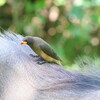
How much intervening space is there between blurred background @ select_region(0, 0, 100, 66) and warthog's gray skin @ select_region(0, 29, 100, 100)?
248cm

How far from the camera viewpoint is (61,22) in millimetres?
4641

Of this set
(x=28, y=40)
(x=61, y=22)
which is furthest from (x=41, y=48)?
(x=61, y=22)

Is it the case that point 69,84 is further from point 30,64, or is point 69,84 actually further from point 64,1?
point 64,1

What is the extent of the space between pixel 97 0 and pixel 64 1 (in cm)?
40

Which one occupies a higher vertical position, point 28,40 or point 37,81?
point 28,40

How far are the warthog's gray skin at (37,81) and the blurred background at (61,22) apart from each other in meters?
2.48

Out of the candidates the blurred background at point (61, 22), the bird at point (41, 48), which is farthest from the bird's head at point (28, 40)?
the blurred background at point (61, 22)

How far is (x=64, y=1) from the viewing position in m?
4.39

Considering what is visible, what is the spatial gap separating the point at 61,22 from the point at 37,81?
305 centimetres

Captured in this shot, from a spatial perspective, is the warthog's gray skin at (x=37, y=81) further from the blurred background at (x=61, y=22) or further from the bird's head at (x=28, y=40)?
the blurred background at (x=61, y=22)

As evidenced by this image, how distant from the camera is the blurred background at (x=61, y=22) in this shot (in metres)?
4.27

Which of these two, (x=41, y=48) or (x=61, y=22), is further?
(x=61, y=22)

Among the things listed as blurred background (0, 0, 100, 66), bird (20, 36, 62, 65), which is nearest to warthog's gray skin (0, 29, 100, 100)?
bird (20, 36, 62, 65)

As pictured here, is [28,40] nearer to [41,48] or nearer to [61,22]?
Answer: [41,48]
